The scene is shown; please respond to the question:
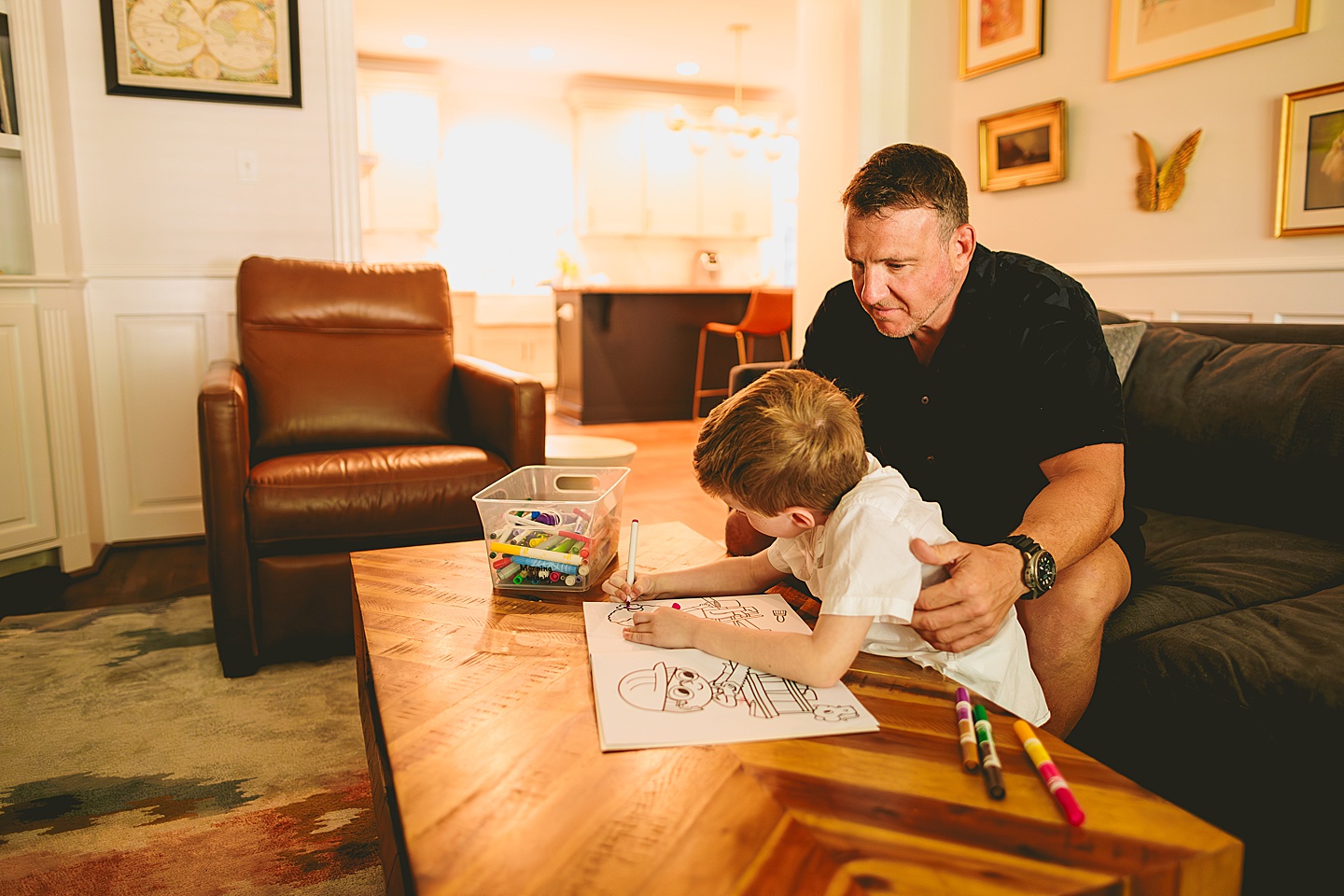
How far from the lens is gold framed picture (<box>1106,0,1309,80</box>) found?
230 cm

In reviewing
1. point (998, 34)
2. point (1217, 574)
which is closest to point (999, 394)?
point (1217, 574)

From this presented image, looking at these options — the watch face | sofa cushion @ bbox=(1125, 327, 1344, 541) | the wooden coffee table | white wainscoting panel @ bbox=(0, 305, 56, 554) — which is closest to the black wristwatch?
the watch face

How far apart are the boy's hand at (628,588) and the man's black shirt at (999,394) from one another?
0.53 meters

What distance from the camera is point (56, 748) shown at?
167 centimetres

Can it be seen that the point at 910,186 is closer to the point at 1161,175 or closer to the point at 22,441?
the point at 1161,175

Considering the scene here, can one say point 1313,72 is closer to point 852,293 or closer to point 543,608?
point 852,293

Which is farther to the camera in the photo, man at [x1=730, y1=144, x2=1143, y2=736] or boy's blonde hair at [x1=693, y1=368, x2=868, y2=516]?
man at [x1=730, y1=144, x2=1143, y2=736]

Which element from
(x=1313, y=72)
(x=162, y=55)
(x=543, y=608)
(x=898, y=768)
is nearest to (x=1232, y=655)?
(x=898, y=768)

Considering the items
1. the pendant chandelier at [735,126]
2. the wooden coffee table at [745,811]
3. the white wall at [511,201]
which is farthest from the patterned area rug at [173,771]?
the white wall at [511,201]

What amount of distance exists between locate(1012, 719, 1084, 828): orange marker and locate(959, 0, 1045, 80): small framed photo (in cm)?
290

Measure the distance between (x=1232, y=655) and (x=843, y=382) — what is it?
2.36 ft

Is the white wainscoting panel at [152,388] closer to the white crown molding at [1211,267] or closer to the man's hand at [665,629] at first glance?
the man's hand at [665,629]

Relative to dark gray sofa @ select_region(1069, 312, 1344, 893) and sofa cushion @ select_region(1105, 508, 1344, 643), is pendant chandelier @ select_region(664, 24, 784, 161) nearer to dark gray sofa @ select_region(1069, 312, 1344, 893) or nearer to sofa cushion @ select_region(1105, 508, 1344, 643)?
dark gray sofa @ select_region(1069, 312, 1344, 893)

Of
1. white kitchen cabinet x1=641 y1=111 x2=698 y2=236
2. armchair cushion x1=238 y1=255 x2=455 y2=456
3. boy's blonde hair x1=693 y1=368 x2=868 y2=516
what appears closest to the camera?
boy's blonde hair x1=693 y1=368 x2=868 y2=516
